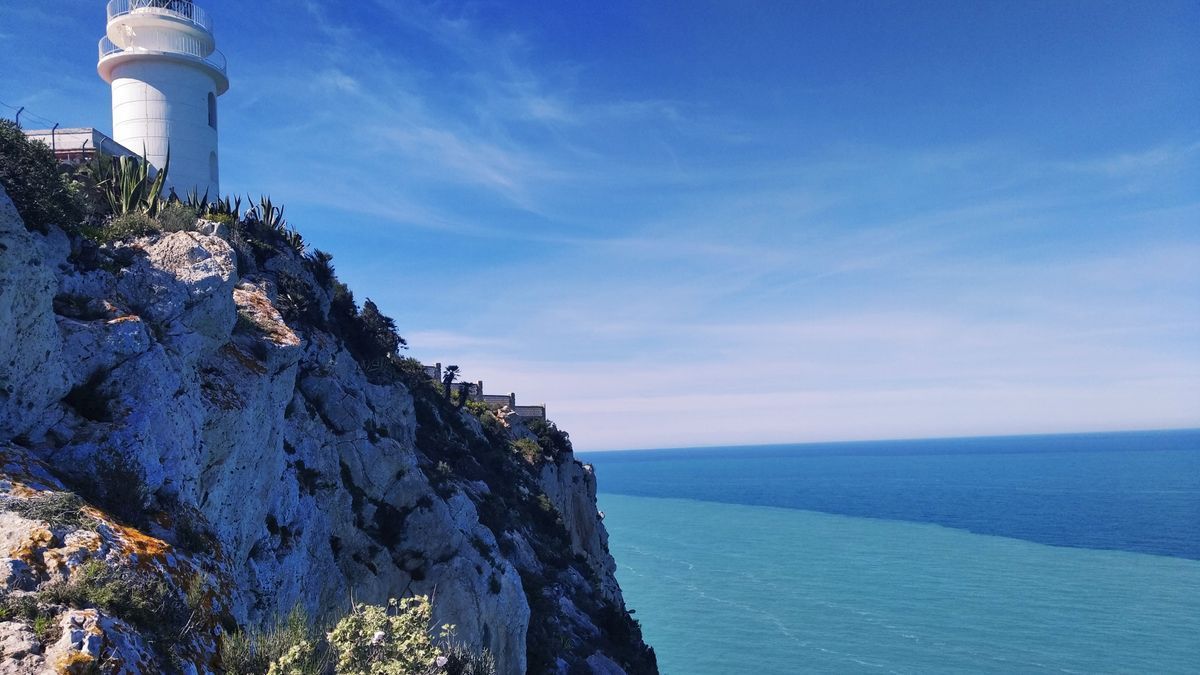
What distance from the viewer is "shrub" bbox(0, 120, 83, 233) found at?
7957mm

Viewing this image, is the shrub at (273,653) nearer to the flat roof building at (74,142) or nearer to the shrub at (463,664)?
the shrub at (463,664)

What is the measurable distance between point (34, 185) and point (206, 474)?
389 centimetres

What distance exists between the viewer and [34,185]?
820 centimetres

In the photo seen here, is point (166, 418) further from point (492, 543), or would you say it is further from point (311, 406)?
point (492, 543)

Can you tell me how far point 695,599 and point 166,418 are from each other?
58180 millimetres

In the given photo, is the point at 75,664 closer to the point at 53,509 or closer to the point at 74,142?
the point at 53,509

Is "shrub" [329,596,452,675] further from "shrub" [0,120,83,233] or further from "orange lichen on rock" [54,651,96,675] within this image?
"shrub" [0,120,83,233]

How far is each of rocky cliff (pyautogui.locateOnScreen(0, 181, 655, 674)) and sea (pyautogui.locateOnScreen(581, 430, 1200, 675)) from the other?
99.2 feet

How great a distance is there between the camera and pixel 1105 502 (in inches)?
4309

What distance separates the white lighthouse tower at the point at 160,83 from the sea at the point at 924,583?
3398 cm

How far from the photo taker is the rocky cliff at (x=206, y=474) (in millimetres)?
→ 5160

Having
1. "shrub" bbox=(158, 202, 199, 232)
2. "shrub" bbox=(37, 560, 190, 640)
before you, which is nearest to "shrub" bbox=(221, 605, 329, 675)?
"shrub" bbox=(37, 560, 190, 640)

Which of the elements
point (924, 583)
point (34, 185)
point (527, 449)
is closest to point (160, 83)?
point (34, 185)

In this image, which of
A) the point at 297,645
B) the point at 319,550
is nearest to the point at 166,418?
the point at 297,645
